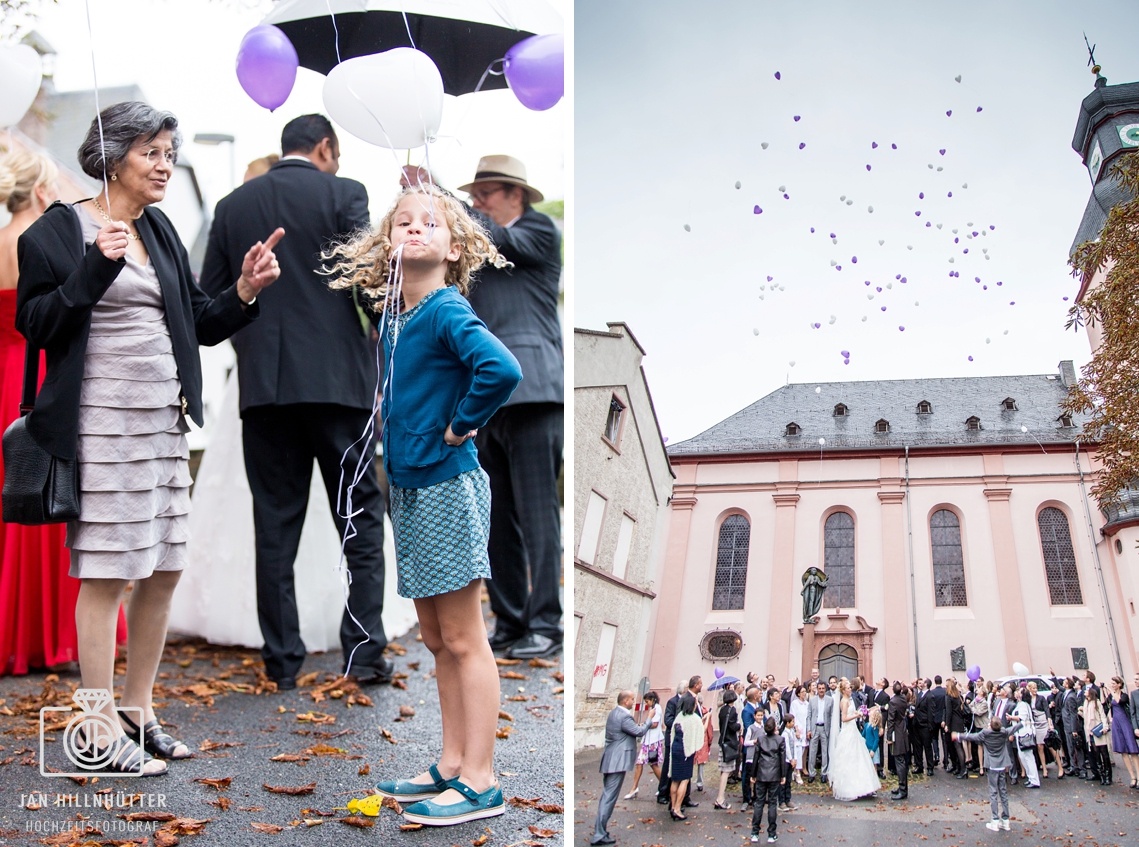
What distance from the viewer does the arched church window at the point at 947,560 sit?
3.29 meters

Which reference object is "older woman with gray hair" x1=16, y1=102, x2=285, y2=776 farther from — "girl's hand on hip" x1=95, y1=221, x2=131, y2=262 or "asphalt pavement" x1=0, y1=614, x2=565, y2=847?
"asphalt pavement" x1=0, y1=614, x2=565, y2=847

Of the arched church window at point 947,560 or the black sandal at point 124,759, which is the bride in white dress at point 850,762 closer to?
the arched church window at point 947,560

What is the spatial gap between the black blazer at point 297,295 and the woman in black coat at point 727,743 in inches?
66.0

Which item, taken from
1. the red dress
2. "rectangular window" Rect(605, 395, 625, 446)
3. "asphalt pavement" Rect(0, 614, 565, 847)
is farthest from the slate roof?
the red dress

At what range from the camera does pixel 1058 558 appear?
10.6 ft

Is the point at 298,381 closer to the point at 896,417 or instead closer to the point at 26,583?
the point at 26,583

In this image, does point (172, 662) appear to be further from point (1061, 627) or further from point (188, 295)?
point (1061, 627)

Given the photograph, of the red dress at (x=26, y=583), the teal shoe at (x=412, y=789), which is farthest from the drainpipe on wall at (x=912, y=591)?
the red dress at (x=26, y=583)

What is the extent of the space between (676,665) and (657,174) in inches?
80.1

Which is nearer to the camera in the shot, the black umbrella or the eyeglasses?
the black umbrella

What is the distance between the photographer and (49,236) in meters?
2.45

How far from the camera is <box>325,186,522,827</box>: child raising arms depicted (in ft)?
7.21

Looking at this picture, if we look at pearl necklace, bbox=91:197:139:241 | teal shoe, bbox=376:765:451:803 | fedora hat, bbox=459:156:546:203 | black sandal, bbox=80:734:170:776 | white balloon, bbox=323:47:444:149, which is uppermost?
fedora hat, bbox=459:156:546:203

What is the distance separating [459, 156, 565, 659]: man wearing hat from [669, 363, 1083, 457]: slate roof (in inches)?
23.5
